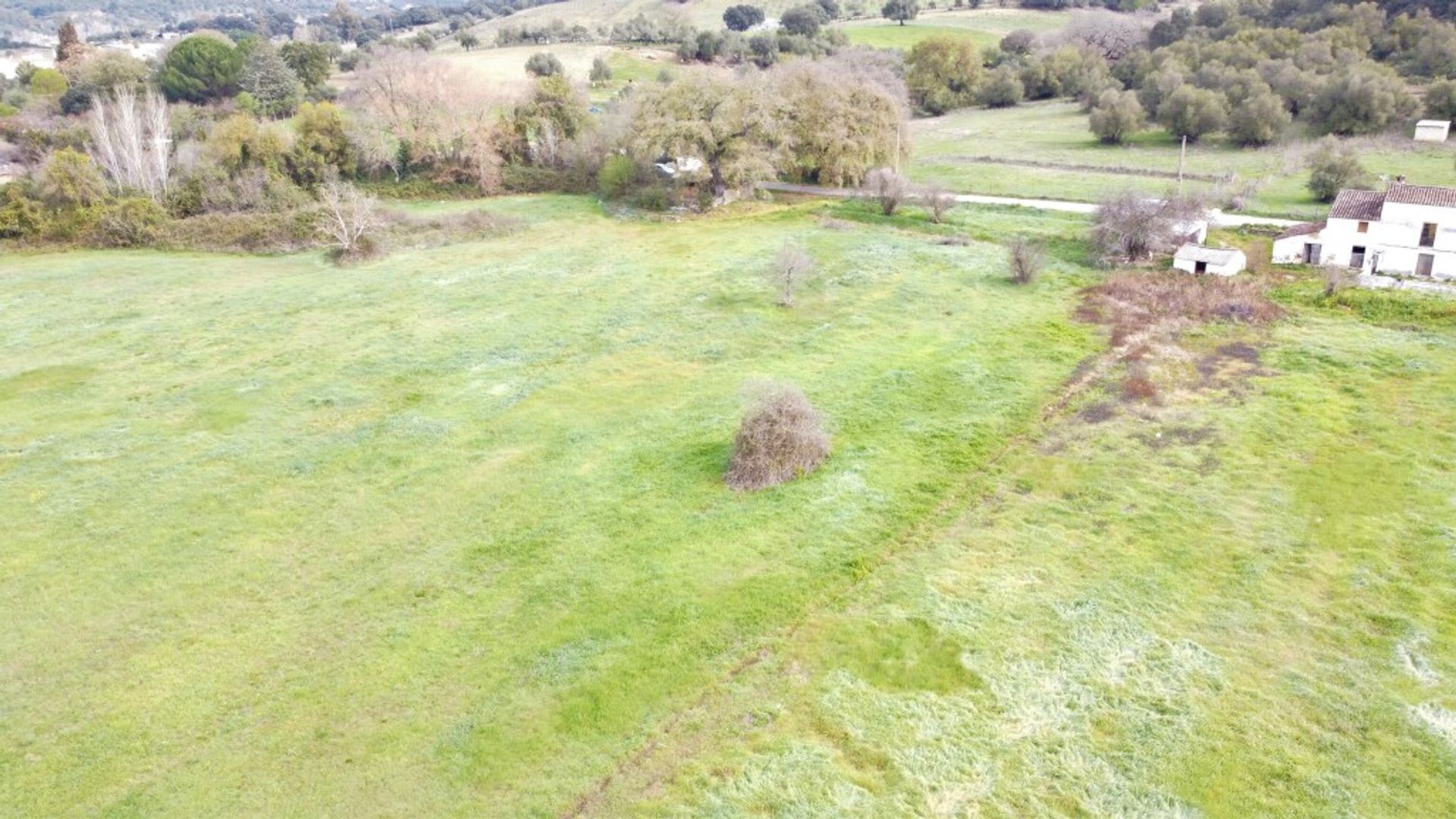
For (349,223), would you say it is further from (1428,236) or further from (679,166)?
(1428,236)

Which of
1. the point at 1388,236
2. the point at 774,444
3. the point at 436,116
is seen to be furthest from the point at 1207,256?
the point at 436,116

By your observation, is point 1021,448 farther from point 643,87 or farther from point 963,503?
point 643,87

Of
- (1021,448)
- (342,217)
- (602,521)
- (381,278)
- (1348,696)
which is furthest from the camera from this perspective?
(342,217)

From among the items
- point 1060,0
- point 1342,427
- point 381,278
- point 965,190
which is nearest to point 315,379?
point 381,278

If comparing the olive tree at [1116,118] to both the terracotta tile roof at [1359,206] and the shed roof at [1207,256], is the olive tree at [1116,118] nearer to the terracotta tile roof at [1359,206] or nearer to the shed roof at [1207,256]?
the terracotta tile roof at [1359,206]

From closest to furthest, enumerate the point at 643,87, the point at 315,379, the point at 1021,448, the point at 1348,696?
the point at 1348,696, the point at 1021,448, the point at 315,379, the point at 643,87
